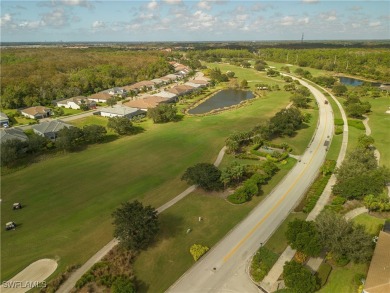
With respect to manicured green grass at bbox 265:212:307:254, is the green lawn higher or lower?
higher

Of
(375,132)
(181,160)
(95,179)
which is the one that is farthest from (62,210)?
(375,132)

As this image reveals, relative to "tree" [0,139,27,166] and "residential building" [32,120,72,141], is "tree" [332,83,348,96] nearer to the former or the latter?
"residential building" [32,120,72,141]

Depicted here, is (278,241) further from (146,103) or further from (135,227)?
(146,103)

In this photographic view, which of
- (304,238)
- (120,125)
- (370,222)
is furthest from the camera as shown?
(120,125)

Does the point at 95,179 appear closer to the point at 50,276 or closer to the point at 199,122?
the point at 50,276

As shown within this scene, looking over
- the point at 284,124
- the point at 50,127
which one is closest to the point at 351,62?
the point at 284,124

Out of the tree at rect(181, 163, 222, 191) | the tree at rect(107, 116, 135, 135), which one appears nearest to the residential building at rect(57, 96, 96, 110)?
the tree at rect(107, 116, 135, 135)

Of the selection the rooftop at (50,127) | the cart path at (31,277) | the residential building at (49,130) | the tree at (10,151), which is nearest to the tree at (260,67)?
the rooftop at (50,127)
